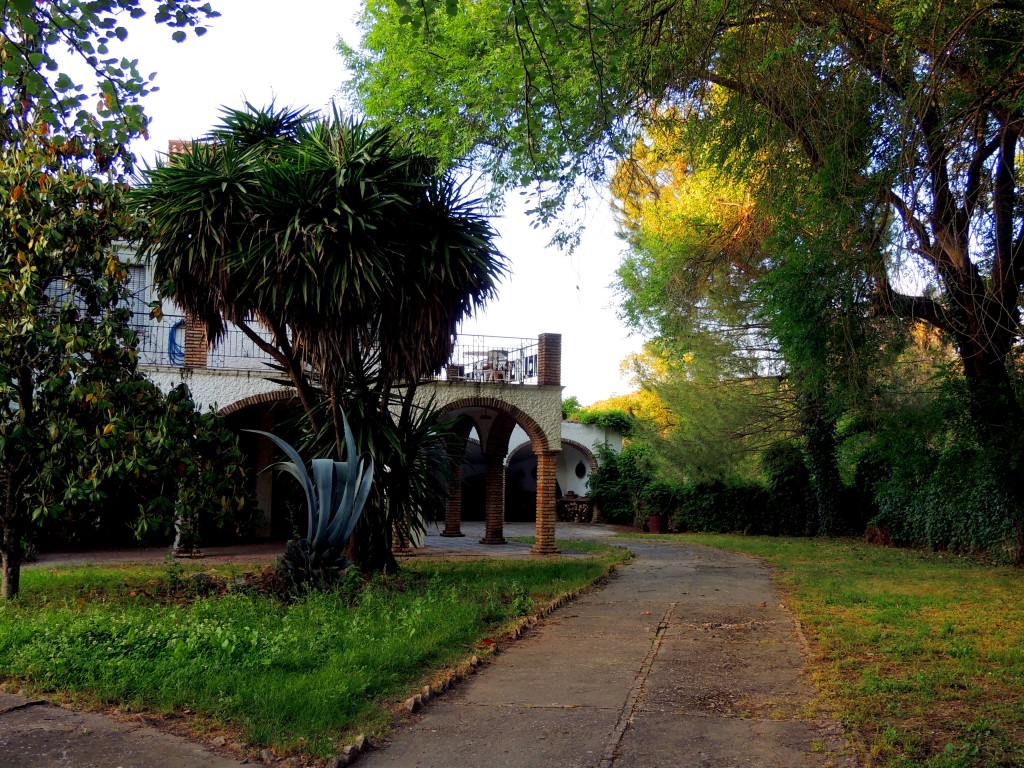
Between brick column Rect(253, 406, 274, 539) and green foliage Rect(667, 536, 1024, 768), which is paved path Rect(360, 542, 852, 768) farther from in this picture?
brick column Rect(253, 406, 274, 539)

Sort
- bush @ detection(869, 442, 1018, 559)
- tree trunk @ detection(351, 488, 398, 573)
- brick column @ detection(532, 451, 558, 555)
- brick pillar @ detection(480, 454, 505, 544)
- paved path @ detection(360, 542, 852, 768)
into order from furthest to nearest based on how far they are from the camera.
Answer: brick pillar @ detection(480, 454, 505, 544), brick column @ detection(532, 451, 558, 555), bush @ detection(869, 442, 1018, 559), tree trunk @ detection(351, 488, 398, 573), paved path @ detection(360, 542, 852, 768)

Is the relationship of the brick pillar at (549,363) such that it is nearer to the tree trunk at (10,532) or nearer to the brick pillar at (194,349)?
the brick pillar at (194,349)

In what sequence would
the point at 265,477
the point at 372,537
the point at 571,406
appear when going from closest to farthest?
the point at 372,537 → the point at 265,477 → the point at 571,406

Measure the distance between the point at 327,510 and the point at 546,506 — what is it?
781cm

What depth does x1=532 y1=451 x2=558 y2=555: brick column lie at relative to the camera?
55.3 ft

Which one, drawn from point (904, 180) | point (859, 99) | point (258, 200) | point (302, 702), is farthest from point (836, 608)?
point (258, 200)

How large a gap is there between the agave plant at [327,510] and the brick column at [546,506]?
724 cm

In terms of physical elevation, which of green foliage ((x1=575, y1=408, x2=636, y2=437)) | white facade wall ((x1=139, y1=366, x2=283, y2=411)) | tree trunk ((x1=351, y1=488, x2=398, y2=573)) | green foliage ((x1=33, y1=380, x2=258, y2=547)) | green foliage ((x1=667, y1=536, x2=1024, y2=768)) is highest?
green foliage ((x1=575, y1=408, x2=636, y2=437))

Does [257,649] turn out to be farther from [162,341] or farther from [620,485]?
[620,485]

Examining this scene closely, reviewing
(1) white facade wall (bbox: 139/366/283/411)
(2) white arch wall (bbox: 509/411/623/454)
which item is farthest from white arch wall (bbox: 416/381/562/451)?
(2) white arch wall (bbox: 509/411/623/454)

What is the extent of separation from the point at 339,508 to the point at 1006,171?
820 centimetres

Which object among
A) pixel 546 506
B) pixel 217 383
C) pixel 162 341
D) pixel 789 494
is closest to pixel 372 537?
pixel 217 383

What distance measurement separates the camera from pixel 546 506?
1697cm

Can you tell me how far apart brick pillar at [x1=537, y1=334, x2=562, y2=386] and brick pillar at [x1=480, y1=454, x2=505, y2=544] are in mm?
3307
